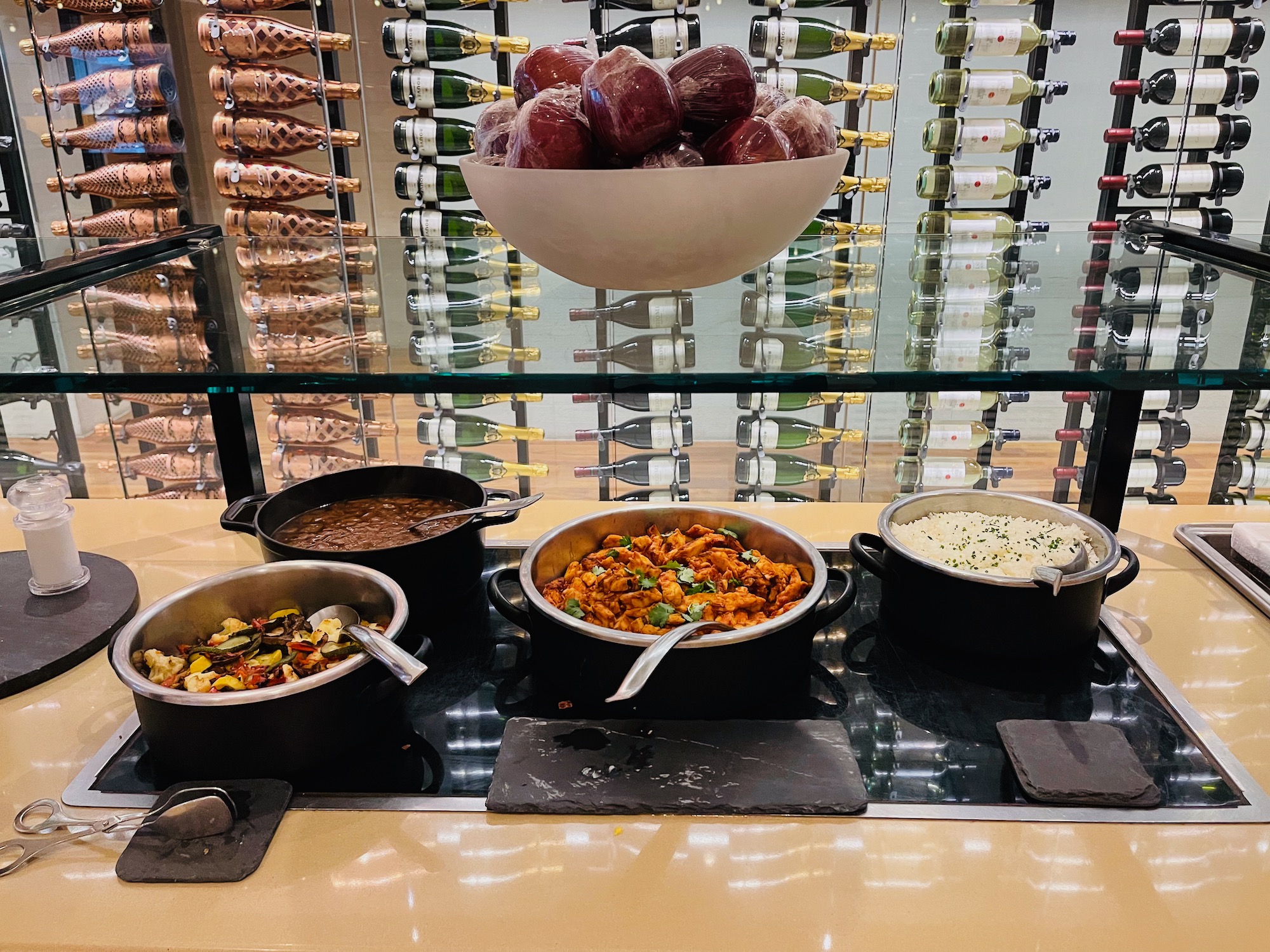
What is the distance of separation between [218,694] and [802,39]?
199cm

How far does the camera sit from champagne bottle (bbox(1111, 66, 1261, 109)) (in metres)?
2.22

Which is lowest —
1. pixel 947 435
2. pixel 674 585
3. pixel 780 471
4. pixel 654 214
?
pixel 780 471

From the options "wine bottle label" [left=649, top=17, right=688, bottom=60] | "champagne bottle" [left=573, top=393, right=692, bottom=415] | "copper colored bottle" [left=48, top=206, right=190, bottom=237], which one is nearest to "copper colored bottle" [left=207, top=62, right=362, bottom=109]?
"copper colored bottle" [left=48, top=206, right=190, bottom=237]

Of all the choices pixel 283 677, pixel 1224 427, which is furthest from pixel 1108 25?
pixel 283 677

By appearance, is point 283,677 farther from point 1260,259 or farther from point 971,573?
point 1260,259

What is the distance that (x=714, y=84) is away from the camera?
749mm

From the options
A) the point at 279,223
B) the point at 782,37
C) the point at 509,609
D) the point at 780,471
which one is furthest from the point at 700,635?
the point at 279,223

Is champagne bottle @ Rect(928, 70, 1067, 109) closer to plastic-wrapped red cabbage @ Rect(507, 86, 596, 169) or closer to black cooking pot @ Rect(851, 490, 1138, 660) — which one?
black cooking pot @ Rect(851, 490, 1138, 660)

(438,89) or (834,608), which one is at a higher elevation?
(438,89)

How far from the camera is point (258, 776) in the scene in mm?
927

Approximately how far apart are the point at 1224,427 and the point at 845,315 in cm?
216

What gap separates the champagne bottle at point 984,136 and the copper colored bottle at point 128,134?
2025 millimetres

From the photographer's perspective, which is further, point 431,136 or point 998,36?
point 431,136

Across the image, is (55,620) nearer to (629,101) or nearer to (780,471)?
(629,101)
